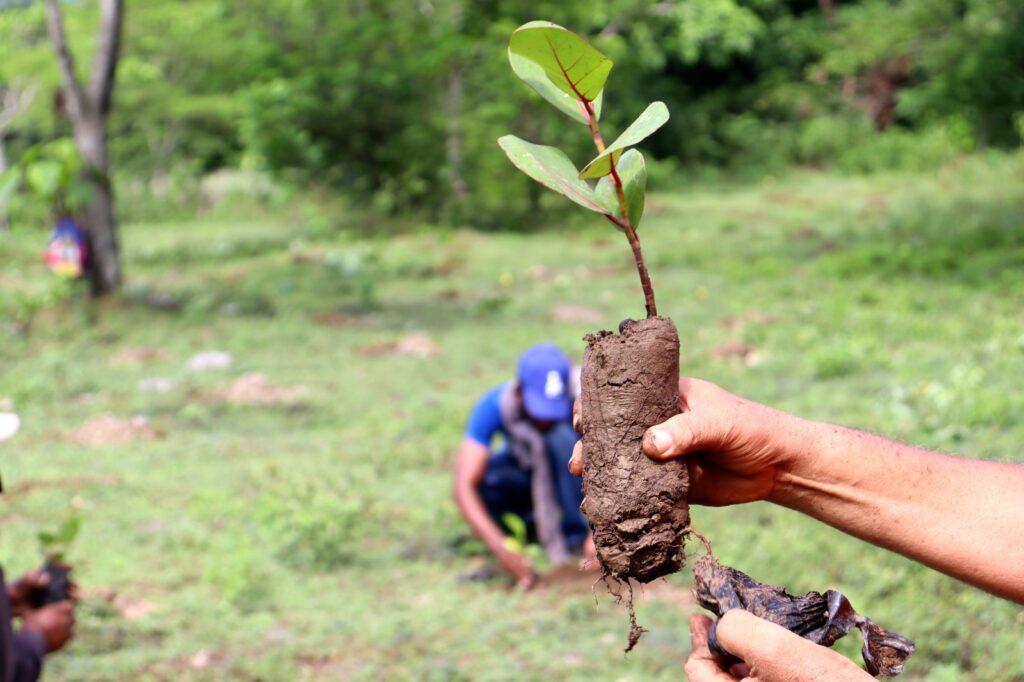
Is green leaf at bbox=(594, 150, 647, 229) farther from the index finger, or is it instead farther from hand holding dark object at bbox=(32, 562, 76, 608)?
hand holding dark object at bbox=(32, 562, 76, 608)

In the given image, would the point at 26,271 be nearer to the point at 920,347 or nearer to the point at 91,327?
the point at 91,327

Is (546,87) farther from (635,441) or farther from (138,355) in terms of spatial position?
(138,355)

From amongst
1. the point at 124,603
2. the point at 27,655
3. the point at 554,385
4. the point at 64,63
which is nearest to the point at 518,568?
the point at 554,385

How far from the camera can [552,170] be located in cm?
158

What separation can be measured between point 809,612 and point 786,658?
0.79ft

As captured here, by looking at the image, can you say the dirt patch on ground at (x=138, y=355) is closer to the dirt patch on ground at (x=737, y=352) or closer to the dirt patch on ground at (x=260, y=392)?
the dirt patch on ground at (x=260, y=392)

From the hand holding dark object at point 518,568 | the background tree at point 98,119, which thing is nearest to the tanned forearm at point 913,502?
the hand holding dark object at point 518,568

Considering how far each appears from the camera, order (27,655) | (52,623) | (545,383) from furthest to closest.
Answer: (545,383), (52,623), (27,655)

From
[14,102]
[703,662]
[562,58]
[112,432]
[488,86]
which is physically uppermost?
[14,102]

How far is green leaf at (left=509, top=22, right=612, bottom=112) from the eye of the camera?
1.46 metres

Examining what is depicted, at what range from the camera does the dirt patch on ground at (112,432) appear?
6.24m

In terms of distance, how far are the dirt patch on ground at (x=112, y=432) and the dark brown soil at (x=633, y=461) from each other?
5.13 metres

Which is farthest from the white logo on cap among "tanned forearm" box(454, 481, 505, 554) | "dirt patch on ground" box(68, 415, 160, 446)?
"dirt patch on ground" box(68, 415, 160, 446)

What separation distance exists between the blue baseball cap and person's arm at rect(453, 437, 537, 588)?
0.32 meters
